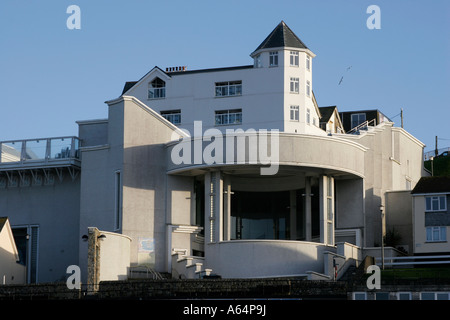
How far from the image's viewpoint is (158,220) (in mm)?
68312

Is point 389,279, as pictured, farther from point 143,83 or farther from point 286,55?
point 143,83

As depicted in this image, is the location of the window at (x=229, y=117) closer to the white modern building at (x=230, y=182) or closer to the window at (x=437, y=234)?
the white modern building at (x=230, y=182)

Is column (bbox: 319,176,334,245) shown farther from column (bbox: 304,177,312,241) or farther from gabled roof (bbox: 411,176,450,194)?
→ gabled roof (bbox: 411,176,450,194)

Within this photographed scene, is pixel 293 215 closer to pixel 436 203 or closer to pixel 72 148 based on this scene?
pixel 436 203

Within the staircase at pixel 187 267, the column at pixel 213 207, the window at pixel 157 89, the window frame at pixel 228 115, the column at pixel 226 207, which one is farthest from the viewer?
the window at pixel 157 89

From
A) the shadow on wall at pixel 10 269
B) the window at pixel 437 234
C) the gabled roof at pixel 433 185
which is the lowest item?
the shadow on wall at pixel 10 269

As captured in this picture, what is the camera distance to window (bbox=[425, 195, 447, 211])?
69.9 meters

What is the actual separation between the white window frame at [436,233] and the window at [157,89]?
27.3 meters

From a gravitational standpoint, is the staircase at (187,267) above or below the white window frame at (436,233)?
below

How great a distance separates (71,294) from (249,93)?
32.4 meters

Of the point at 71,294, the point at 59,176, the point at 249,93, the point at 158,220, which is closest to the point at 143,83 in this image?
the point at 249,93

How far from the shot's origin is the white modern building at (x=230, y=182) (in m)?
65.8

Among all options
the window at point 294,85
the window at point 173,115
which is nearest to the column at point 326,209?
the window at point 294,85

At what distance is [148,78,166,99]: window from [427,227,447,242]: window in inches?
1080
